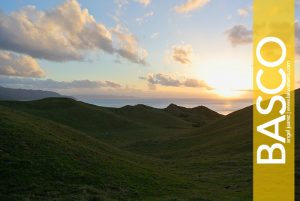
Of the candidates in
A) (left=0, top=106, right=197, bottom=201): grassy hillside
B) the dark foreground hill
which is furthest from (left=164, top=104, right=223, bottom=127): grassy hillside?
(left=0, top=106, right=197, bottom=201): grassy hillside

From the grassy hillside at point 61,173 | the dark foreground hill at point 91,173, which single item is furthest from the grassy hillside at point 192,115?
the grassy hillside at point 61,173

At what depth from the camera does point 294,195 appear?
103 feet

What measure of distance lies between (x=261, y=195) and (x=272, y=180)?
644 cm

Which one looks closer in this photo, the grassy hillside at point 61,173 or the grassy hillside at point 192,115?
the grassy hillside at point 61,173

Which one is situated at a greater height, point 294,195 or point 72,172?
point 72,172

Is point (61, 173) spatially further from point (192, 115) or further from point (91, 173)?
point (192, 115)

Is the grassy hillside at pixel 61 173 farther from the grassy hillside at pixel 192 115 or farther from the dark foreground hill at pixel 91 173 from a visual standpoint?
the grassy hillside at pixel 192 115

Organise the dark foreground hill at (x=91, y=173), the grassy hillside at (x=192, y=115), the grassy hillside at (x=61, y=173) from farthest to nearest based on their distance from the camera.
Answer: the grassy hillside at (x=192, y=115) → the dark foreground hill at (x=91, y=173) → the grassy hillside at (x=61, y=173)

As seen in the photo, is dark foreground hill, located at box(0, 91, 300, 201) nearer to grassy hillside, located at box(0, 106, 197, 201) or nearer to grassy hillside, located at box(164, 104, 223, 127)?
grassy hillside, located at box(0, 106, 197, 201)

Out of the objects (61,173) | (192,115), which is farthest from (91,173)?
(192,115)

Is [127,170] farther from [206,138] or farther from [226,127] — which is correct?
[226,127]

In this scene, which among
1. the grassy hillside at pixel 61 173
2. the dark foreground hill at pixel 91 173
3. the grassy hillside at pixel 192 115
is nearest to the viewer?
the grassy hillside at pixel 61 173

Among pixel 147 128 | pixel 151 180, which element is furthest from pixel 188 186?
pixel 147 128

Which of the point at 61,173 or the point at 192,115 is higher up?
the point at 61,173
